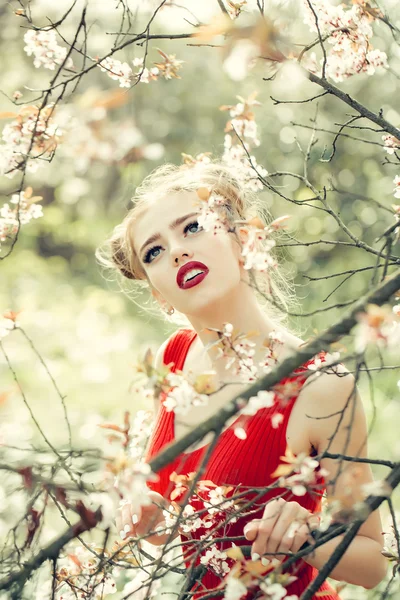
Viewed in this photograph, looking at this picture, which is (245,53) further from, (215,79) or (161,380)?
(215,79)

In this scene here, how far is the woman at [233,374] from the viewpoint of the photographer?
1138 mm

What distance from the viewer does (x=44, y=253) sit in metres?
7.40

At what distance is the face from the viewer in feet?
4.50

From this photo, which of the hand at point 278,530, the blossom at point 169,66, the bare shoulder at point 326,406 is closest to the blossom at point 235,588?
the hand at point 278,530

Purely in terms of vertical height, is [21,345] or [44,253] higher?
[44,253]

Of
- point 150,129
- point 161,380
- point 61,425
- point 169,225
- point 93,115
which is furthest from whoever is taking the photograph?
point 150,129

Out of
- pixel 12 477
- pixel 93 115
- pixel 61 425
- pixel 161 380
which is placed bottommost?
pixel 12 477

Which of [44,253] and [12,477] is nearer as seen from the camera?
[12,477]

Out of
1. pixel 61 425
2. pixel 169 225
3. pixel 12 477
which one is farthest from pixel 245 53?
pixel 61 425

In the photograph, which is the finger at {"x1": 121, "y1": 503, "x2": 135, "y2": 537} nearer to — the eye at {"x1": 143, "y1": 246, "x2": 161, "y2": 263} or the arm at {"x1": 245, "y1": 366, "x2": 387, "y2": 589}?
the arm at {"x1": 245, "y1": 366, "x2": 387, "y2": 589}

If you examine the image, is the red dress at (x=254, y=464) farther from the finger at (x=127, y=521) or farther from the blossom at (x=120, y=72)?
the blossom at (x=120, y=72)

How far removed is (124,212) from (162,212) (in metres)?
5.10

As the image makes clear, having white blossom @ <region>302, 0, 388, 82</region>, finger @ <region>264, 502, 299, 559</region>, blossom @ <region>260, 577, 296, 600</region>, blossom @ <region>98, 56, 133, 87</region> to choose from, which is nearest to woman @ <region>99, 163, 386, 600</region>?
finger @ <region>264, 502, 299, 559</region>

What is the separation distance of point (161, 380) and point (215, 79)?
19.9 ft
